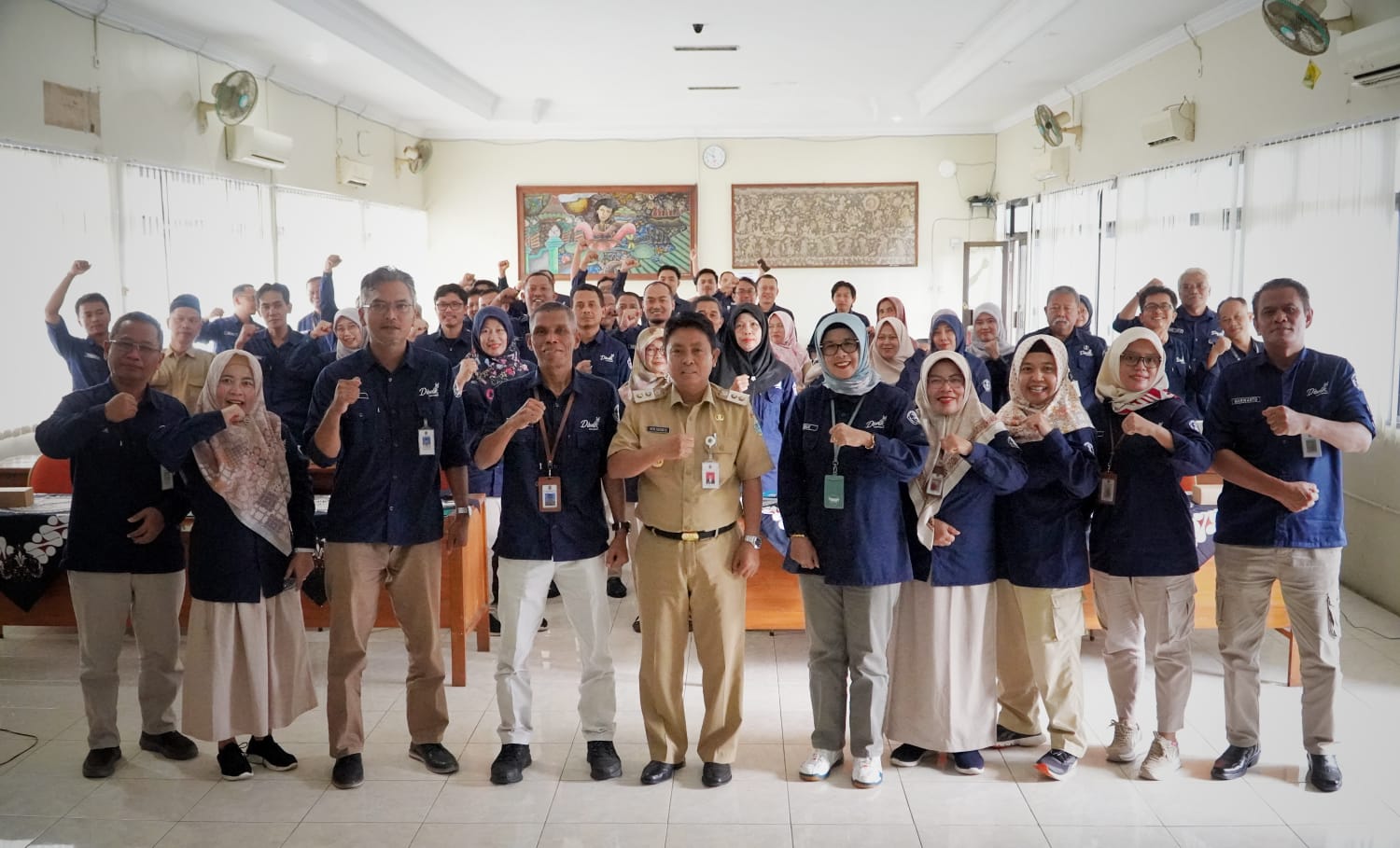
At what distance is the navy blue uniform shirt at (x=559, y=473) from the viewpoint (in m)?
3.65

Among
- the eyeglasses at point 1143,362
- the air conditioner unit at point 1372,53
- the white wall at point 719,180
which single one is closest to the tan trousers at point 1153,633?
the eyeglasses at point 1143,362

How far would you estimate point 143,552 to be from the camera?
148 inches

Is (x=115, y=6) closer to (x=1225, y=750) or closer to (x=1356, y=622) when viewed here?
(x=1225, y=750)

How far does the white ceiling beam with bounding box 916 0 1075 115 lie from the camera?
8062 mm

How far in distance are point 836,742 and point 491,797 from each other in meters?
1.23

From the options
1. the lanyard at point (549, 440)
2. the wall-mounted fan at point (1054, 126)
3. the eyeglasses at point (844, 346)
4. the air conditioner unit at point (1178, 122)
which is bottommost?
the lanyard at point (549, 440)

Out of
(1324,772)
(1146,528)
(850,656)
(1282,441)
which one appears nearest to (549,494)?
(850,656)

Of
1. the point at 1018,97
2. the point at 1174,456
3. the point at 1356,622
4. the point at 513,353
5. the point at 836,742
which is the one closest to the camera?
the point at 1174,456

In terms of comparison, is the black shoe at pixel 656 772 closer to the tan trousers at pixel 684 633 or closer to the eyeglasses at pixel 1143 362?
the tan trousers at pixel 684 633

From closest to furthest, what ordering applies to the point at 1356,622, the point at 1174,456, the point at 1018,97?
the point at 1174,456, the point at 1356,622, the point at 1018,97

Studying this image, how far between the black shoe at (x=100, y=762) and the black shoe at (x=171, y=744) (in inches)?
5.0

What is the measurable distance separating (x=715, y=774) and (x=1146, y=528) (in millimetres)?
1730

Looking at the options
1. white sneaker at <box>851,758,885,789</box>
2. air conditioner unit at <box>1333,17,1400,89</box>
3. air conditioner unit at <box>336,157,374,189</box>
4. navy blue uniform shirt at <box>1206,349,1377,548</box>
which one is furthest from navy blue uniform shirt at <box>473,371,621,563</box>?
air conditioner unit at <box>336,157,374,189</box>

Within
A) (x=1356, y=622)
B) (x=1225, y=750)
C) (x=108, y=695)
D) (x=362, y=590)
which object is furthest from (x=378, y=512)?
(x=1356, y=622)
